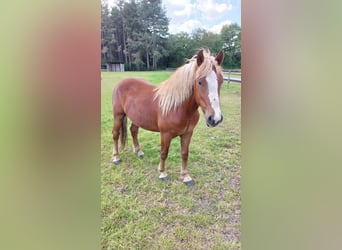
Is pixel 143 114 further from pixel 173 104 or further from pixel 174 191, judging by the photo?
pixel 174 191

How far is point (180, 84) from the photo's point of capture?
0.82 m

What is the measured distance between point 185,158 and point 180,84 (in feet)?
0.76

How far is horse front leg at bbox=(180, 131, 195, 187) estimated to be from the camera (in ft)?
2.71

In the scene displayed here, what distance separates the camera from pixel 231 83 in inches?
30.8

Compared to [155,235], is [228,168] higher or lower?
higher

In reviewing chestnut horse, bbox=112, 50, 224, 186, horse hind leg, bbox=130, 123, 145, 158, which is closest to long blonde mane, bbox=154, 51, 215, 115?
chestnut horse, bbox=112, 50, 224, 186

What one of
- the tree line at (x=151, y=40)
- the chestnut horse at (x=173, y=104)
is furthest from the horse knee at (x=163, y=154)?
the tree line at (x=151, y=40)

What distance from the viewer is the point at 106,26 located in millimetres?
765

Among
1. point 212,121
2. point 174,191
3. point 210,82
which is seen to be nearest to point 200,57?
point 210,82
